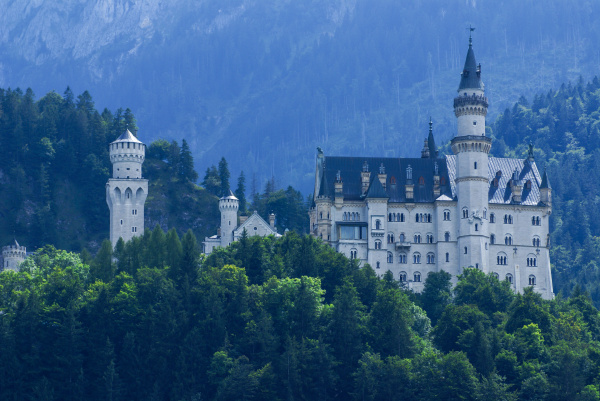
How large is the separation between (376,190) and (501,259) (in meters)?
14.1

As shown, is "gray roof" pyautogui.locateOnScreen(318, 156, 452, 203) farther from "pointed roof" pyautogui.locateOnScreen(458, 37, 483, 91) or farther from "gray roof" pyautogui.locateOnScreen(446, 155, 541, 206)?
"pointed roof" pyautogui.locateOnScreen(458, 37, 483, 91)

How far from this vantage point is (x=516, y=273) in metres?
127

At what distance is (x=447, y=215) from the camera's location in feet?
416

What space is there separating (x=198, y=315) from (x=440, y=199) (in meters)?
34.3

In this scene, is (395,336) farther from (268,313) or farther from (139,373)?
(139,373)

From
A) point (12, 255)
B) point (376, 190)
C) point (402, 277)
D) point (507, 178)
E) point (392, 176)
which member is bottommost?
point (402, 277)

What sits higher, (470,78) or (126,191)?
(470,78)

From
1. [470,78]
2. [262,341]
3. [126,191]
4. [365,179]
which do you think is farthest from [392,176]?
[262,341]

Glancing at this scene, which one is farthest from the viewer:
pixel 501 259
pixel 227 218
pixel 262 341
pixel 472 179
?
pixel 227 218

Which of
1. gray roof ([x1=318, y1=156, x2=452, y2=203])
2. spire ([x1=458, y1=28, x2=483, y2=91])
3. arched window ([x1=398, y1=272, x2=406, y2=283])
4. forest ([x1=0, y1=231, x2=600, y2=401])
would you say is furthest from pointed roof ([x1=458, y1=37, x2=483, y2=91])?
forest ([x1=0, y1=231, x2=600, y2=401])

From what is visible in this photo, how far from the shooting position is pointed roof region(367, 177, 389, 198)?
126 m

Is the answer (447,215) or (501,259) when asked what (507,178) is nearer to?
(447,215)

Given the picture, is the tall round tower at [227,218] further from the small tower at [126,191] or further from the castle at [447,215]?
the castle at [447,215]

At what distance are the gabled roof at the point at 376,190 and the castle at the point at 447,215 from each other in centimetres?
10
